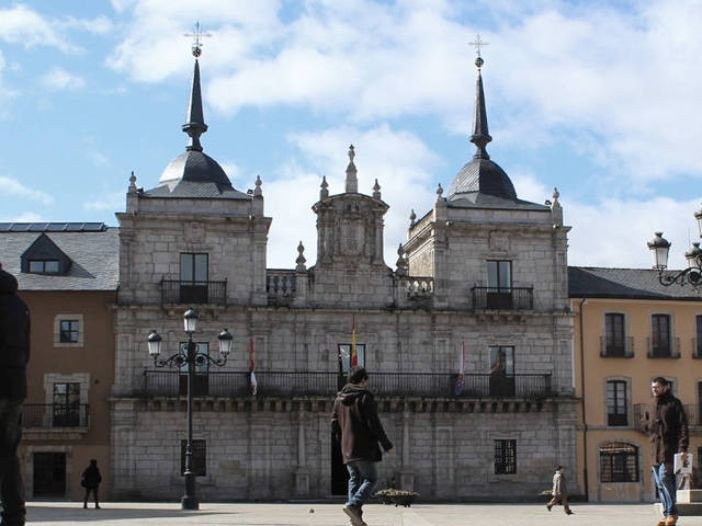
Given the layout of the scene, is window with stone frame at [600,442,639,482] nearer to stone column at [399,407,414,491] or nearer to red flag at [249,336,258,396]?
stone column at [399,407,414,491]

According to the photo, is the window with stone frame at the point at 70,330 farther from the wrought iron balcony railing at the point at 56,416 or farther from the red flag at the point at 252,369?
the red flag at the point at 252,369

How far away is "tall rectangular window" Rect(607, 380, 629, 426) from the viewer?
47.7m

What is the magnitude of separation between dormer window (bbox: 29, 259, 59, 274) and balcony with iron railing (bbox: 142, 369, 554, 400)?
5099 mm

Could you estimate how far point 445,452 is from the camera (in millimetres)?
46375

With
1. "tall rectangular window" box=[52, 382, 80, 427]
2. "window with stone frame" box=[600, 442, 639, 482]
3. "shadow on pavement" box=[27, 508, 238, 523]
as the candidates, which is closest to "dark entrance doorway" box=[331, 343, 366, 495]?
"tall rectangular window" box=[52, 382, 80, 427]

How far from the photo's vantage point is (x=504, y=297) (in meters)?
47.5

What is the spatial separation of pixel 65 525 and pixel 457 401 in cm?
2814

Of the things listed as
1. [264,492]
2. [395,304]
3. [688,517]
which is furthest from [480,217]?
[688,517]

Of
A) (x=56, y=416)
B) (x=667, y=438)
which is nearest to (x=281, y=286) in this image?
(x=56, y=416)

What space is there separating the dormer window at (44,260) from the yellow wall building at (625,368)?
61.6 feet

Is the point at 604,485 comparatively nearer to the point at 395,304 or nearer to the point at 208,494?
the point at 395,304

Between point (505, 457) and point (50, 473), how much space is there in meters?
16.1

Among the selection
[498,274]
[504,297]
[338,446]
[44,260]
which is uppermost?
[44,260]

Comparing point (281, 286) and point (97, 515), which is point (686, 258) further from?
point (281, 286)
